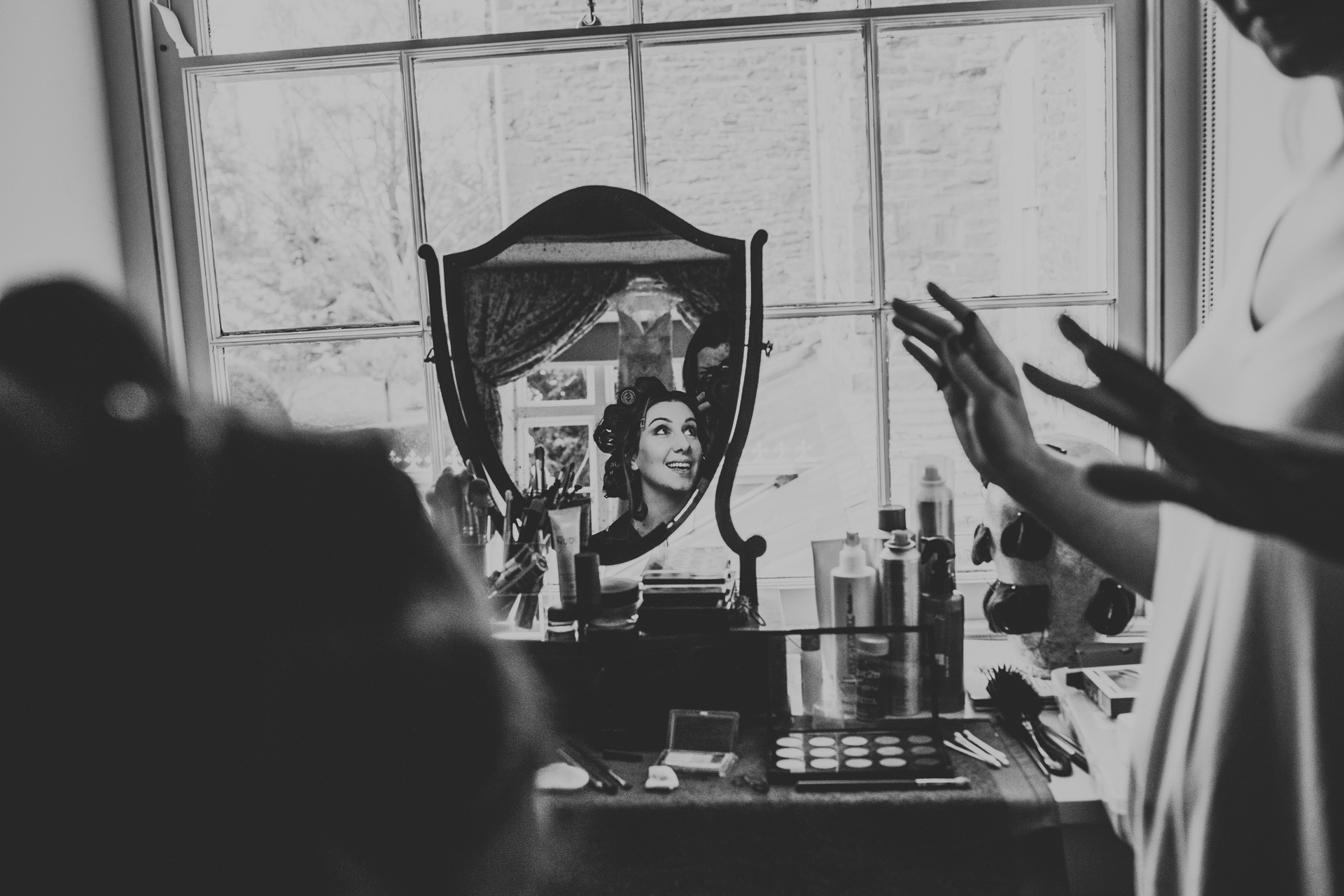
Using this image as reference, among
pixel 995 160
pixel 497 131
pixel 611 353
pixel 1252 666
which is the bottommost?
pixel 1252 666

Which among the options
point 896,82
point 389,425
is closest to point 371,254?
point 389,425

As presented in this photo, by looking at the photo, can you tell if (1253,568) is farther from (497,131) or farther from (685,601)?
(497,131)

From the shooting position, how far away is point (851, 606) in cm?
145

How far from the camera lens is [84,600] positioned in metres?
0.62

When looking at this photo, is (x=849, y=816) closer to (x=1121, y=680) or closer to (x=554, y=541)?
(x=1121, y=680)

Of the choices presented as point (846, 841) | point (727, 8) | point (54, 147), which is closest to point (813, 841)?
point (846, 841)

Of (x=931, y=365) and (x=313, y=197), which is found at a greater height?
(x=313, y=197)

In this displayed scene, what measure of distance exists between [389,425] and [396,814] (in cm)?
135

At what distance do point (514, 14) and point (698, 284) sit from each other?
0.70 metres

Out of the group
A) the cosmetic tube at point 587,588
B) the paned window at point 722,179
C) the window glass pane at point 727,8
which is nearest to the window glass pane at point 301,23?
the paned window at point 722,179

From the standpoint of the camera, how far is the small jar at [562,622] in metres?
1.47

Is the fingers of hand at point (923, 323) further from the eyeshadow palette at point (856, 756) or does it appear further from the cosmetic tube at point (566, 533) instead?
the cosmetic tube at point (566, 533)

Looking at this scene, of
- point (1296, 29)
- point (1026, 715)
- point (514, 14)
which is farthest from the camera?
point (514, 14)

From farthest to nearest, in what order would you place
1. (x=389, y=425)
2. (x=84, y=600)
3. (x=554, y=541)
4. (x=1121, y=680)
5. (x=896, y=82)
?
(x=389, y=425) < (x=896, y=82) < (x=554, y=541) < (x=1121, y=680) < (x=84, y=600)
